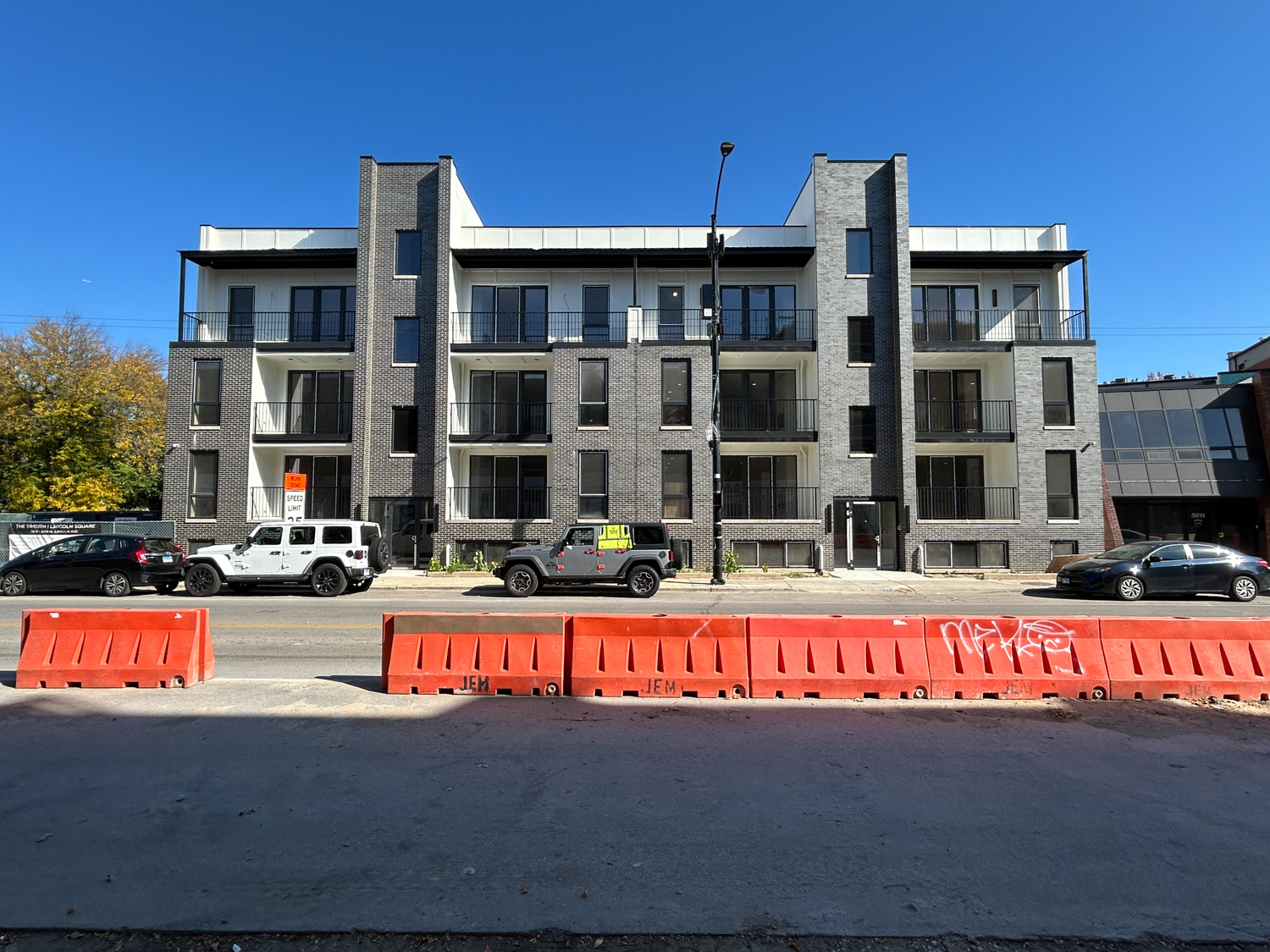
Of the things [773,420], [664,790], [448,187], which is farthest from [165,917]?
[448,187]

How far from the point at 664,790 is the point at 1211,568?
56.1 feet

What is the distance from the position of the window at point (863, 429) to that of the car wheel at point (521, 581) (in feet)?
40.9

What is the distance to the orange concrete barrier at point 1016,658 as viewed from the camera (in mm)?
6484

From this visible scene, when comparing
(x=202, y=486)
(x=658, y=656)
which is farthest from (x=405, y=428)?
(x=658, y=656)

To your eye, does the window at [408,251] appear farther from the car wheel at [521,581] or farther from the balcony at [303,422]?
the car wheel at [521,581]

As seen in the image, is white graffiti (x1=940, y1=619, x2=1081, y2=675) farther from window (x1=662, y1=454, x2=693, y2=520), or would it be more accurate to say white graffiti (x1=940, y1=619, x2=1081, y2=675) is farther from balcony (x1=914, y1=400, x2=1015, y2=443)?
balcony (x1=914, y1=400, x2=1015, y2=443)

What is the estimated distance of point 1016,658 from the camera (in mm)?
6574

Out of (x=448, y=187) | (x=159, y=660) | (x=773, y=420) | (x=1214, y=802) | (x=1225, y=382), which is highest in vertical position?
(x=448, y=187)

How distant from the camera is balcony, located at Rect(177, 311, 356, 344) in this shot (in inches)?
955

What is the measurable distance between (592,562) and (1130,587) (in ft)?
40.3

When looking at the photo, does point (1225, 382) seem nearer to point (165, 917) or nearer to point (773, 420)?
point (773, 420)

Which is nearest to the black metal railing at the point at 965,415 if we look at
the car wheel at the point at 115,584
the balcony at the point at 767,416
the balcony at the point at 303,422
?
the balcony at the point at 767,416

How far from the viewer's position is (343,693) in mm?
6648

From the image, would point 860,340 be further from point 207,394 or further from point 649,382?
point 207,394
